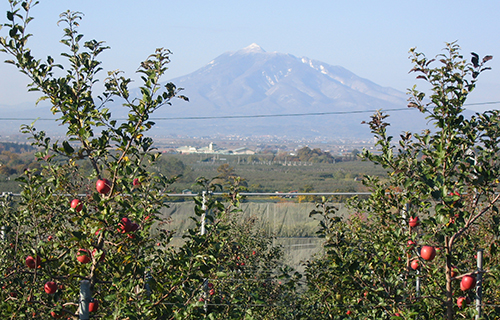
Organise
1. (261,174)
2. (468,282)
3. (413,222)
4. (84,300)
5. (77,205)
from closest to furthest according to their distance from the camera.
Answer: (84,300)
(77,205)
(468,282)
(413,222)
(261,174)

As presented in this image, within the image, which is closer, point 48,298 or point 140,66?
point 140,66

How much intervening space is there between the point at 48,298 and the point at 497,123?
10.7 feet

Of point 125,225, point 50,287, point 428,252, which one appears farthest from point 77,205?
point 428,252

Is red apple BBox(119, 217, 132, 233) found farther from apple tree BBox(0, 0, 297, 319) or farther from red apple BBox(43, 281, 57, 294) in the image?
red apple BBox(43, 281, 57, 294)

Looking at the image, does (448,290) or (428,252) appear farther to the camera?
(448,290)

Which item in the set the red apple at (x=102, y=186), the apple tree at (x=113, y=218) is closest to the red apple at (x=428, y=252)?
the apple tree at (x=113, y=218)

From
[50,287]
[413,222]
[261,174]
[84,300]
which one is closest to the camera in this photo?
[84,300]

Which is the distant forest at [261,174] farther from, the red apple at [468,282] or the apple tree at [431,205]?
the red apple at [468,282]

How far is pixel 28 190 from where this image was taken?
3.01m

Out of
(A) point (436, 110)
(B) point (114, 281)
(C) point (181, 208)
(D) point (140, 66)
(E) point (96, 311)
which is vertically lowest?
(C) point (181, 208)

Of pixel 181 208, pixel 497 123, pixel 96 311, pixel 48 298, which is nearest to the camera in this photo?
pixel 96 311

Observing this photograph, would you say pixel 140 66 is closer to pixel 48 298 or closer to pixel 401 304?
pixel 48 298

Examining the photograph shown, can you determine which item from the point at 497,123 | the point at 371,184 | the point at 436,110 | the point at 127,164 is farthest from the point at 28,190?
the point at 497,123

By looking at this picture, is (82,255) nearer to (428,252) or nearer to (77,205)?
(77,205)
